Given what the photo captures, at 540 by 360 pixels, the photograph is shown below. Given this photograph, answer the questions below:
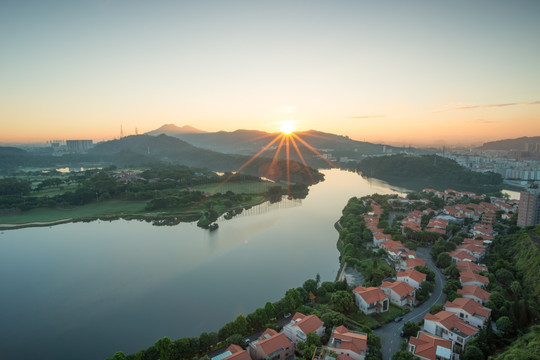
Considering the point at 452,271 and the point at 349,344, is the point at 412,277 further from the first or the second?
the point at 349,344

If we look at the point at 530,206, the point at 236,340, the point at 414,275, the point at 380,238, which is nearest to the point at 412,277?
the point at 414,275

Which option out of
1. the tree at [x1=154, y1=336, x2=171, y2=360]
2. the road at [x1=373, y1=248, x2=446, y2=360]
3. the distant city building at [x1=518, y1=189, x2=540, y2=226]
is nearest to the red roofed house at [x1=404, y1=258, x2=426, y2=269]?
the road at [x1=373, y1=248, x2=446, y2=360]

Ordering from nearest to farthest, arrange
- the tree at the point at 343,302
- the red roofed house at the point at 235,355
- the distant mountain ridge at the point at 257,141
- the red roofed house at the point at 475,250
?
the red roofed house at the point at 235,355
the tree at the point at 343,302
the red roofed house at the point at 475,250
the distant mountain ridge at the point at 257,141

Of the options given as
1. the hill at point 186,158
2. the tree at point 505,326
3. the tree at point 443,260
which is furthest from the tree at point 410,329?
the hill at point 186,158

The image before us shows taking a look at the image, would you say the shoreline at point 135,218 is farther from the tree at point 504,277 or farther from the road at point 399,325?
the tree at point 504,277

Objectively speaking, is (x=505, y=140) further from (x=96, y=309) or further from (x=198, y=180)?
(x=96, y=309)

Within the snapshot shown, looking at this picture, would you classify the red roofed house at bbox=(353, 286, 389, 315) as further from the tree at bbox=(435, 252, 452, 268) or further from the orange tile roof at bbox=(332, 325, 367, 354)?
the tree at bbox=(435, 252, 452, 268)
